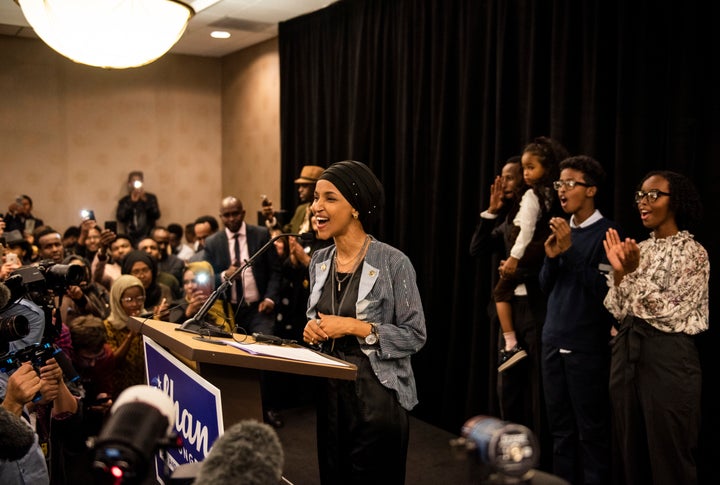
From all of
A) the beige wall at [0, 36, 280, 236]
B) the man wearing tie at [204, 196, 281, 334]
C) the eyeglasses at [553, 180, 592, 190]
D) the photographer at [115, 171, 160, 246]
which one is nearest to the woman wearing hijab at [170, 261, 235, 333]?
the man wearing tie at [204, 196, 281, 334]

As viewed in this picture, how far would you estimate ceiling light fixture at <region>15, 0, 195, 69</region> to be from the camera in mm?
2521

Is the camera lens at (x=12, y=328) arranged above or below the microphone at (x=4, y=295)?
below

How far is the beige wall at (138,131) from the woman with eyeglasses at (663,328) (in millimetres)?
4892

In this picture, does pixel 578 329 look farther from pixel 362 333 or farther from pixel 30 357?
pixel 30 357

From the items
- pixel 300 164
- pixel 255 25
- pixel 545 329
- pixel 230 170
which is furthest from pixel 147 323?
pixel 230 170

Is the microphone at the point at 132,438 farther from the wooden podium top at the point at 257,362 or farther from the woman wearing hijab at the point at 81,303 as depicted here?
the woman wearing hijab at the point at 81,303

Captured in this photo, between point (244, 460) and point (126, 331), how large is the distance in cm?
315

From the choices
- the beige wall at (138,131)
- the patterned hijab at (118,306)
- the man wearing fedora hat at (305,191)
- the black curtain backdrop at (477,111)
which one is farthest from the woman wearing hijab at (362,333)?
the beige wall at (138,131)

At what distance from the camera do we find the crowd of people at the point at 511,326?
6.64 feet

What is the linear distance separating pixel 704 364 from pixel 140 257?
327 cm

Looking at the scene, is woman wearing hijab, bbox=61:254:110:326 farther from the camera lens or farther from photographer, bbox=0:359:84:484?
the camera lens

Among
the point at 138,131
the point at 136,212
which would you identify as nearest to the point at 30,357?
the point at 136,212

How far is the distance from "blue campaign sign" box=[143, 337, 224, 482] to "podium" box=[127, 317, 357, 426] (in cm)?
4

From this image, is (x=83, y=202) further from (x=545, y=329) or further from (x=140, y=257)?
(x=545, y=329)
